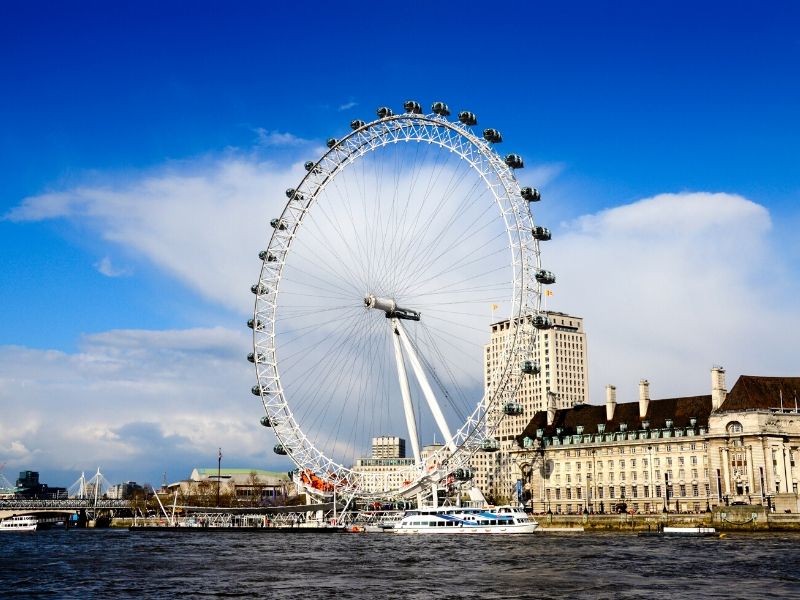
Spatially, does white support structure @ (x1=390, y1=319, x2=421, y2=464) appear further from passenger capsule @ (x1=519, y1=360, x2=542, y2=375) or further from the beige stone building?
the beige stone building

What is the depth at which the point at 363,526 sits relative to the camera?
128 metres

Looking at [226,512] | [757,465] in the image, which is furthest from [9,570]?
[226,512]

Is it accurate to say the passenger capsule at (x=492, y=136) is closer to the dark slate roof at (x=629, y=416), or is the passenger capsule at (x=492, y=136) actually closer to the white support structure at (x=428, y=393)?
the white support structure at (x=428, y=393)

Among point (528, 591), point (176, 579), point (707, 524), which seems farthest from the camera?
point (707, 524)

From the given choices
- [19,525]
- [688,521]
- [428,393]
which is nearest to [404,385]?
[428,393]

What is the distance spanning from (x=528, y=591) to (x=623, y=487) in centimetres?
9282

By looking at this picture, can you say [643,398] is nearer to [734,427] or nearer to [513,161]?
[734,427]

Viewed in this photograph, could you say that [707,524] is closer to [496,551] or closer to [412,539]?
[412,539]

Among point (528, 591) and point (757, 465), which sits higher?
point (757, 465)

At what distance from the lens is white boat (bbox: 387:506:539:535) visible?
353 ft

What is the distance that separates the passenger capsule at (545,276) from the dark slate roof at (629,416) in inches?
1862

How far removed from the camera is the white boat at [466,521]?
353 ft

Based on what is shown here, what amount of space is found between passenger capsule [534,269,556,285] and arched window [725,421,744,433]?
4312 centimetres

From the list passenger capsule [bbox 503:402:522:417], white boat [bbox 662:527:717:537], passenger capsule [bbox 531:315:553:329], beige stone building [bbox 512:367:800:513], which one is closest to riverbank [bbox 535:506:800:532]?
white boat [bbox 662:527:717:537]
